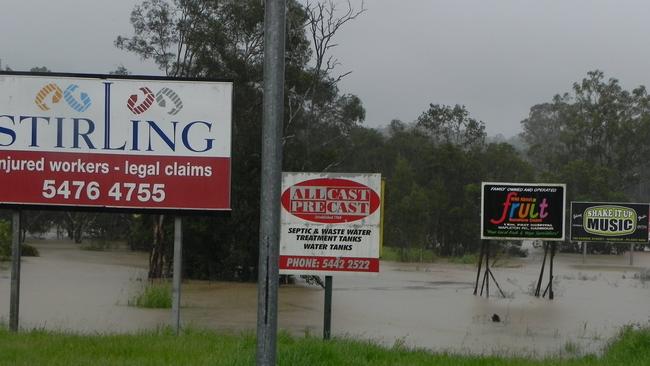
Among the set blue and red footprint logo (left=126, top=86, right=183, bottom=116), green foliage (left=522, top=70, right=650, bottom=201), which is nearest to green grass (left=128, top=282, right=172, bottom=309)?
blue and red footprint logo (left=126, top=86, right=183, bottom=116)

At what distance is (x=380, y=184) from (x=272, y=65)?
608 cm


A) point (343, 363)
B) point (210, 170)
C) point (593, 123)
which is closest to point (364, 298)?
point (210, 170)

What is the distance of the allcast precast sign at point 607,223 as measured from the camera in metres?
28.6

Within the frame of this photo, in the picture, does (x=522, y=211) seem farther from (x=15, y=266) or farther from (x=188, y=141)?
(x=15, y=266)

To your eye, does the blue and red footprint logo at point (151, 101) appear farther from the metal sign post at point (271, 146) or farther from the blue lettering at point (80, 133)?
the metal sign post at point (271, 146)

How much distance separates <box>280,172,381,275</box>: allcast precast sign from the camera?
11.4m

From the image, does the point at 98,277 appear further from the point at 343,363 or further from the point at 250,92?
the point at 343,363

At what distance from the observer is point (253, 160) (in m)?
28.0

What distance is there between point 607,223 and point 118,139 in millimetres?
20738

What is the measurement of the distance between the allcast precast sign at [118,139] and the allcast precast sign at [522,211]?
33.5 feet

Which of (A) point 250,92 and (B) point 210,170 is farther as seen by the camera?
(A) point 250,92

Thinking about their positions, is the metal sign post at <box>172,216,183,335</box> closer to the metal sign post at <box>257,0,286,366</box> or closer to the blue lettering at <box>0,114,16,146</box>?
the blue lettering at <box>0,114,16,146</box>

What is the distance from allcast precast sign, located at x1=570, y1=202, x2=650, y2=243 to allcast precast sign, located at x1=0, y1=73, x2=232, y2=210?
19343 millimetres

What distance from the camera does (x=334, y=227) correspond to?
11.4m
